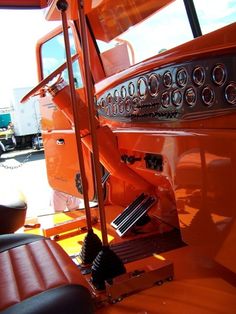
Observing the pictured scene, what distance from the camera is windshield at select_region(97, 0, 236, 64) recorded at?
161 centimetres

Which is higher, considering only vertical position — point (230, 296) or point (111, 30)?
point (111, 30)

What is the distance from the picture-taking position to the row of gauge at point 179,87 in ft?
3.63

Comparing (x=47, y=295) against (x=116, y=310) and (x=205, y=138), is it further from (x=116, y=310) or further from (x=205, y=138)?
(x=205, y=138)

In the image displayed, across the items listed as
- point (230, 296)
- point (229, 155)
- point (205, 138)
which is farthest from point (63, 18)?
point (230, 296)

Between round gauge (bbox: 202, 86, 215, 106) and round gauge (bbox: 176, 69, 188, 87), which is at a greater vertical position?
round gauge (bbox: 176, 69, 188, 87)

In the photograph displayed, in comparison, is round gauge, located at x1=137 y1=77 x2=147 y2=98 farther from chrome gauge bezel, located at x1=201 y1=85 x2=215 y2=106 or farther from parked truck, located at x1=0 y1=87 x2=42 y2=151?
parked truck, located at x1=0 y1=87 x2=42 y2=151

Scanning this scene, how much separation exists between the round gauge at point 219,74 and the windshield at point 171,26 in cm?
53

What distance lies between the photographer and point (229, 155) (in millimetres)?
1099

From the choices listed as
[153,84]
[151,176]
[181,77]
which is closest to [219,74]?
[181,77]

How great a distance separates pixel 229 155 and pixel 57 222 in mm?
1664

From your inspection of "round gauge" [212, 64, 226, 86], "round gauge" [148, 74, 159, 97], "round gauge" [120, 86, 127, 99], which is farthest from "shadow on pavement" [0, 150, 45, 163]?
"round gauge" [212, 64, 226, 86]

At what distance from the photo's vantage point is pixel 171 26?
76.0 inches

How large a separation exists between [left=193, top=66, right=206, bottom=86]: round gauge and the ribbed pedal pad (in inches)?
42.5

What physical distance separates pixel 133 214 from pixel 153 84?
0.96m
